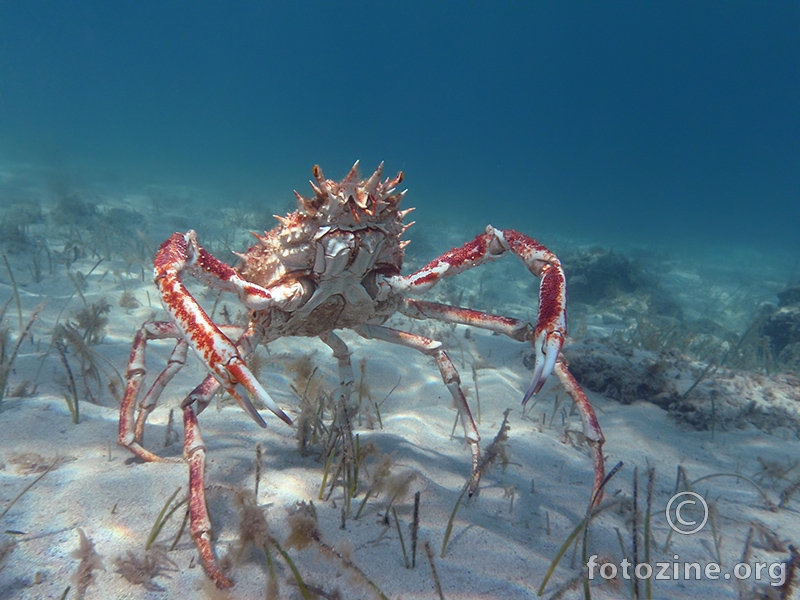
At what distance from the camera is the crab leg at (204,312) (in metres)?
1.59

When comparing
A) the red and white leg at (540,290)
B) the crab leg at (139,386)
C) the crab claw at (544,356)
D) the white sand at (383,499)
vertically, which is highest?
the red and white leg at (540,290)

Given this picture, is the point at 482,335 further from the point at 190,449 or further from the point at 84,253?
the point at 84,253

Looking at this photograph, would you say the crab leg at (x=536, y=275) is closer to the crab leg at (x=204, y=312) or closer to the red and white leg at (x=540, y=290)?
the red and white leg at (x=540, y=290)

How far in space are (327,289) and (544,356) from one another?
1.53 metres

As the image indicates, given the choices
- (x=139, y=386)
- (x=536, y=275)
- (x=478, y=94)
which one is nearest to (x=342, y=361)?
(x=139, y=386)

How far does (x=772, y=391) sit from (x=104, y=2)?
12685 cm

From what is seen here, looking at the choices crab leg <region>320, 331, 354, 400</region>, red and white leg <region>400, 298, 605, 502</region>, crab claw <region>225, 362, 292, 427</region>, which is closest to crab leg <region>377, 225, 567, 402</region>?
red and white leg <region>400, 298, 605, 502</region>

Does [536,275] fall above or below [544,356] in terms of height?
above

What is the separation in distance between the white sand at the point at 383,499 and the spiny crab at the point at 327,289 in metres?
0.28

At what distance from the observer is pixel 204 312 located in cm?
173

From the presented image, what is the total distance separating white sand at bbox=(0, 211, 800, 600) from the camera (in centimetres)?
186

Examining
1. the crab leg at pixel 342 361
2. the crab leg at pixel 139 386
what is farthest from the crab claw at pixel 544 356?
the crab leg at pixel 139 386

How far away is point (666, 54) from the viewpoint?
278 feet

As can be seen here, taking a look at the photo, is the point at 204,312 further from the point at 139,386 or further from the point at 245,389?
the point at 139,386
